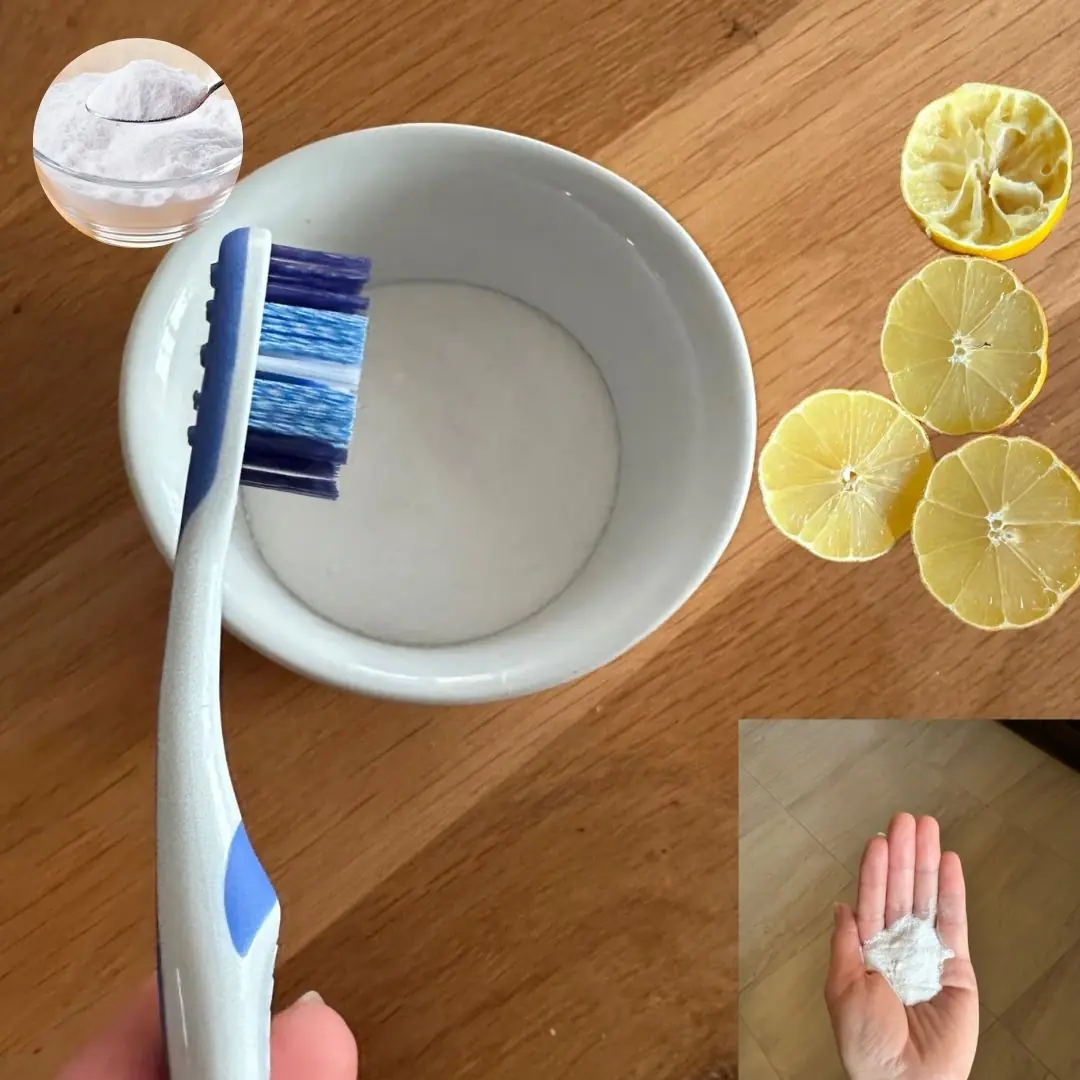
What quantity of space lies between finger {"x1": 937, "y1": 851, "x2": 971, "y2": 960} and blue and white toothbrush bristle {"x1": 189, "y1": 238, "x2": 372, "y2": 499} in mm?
333

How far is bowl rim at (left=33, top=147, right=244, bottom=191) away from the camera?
51 cm

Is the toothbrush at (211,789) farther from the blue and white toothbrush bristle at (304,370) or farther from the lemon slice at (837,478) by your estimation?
the lemon slice at (837,478)

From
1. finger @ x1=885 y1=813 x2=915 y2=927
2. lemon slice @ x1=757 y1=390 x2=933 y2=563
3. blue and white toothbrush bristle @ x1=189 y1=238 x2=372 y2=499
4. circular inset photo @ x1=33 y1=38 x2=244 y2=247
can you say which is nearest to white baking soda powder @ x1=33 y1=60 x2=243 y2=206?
circular inset photo @ x1=33 y1=38 x2=244 y2=247

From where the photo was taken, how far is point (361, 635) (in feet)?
1.59

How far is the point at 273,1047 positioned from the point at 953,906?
31 centimetres

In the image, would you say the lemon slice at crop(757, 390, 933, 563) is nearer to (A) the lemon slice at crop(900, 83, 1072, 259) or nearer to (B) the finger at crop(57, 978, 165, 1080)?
(A) the lemon slice at crop(900, 83, 1072, 259)

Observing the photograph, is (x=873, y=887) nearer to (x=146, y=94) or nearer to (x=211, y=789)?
(x=211, y=789)

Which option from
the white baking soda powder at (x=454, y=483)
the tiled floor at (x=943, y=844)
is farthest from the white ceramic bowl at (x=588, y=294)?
the tiled floor at (x=943, y=844)

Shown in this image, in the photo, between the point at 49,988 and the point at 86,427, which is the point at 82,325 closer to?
the point at 86,427

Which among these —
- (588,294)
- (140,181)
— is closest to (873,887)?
(588,294)

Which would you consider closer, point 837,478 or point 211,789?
point 211,789

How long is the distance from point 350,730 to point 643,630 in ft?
0.52

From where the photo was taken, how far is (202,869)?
1.14 ft

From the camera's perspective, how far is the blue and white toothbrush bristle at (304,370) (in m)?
0.42
